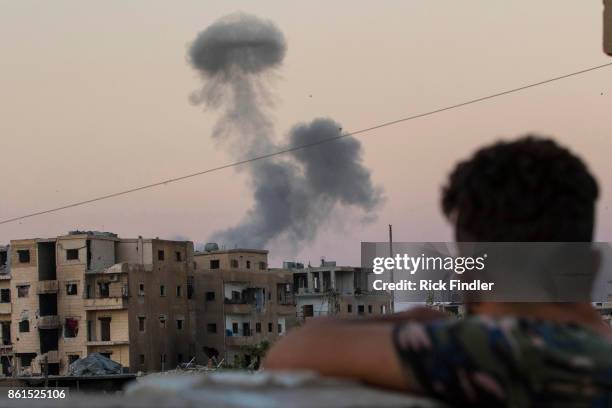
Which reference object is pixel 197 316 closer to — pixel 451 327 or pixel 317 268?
pixel 317 268

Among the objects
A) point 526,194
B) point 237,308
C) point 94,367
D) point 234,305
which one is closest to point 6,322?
point 94,367

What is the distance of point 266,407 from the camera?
1.23 meters

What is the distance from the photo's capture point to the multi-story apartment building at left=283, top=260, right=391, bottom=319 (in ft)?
255

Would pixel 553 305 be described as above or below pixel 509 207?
below

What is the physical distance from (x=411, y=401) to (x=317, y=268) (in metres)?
83.7

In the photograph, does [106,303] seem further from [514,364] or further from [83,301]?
[514,364]

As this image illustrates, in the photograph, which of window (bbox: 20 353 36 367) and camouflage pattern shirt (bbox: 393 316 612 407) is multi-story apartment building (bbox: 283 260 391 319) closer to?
window (bbox: 20 353 36 367)

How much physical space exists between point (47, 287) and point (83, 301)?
2.11m

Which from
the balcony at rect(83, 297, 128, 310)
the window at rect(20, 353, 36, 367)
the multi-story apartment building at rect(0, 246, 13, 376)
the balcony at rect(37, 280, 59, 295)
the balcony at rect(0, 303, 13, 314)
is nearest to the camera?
the balcony at rect(83, 297, 128, 310)

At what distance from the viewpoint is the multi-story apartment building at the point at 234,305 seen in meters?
71.0

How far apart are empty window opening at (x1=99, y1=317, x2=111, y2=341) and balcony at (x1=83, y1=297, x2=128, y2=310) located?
0.68m

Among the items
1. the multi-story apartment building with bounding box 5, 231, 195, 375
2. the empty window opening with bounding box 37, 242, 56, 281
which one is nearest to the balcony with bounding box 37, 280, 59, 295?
the multi-story apartment building with bounding box 5, 231, 195, 375

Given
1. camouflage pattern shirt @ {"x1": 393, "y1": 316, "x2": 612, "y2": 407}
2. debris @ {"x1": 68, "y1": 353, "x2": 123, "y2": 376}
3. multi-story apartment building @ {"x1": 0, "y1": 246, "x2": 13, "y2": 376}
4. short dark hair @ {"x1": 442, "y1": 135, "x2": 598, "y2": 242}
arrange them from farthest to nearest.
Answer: multi-story apartment building @ {"x1": 0, "y1": 246, "x2": 13, "y2": 376}, debris @ {"x1": 68, "y1": 353, "x2": 123, "y2": 376}, short dark hair @ {"x1": 442, "y1": 135, "x2": 598, "y2": 242}, camouflage pattern shirt @ {"x1": 393, "y1": 316, "x2": 612, "y2": 407}

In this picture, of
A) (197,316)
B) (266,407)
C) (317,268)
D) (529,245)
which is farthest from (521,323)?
(317,268)
